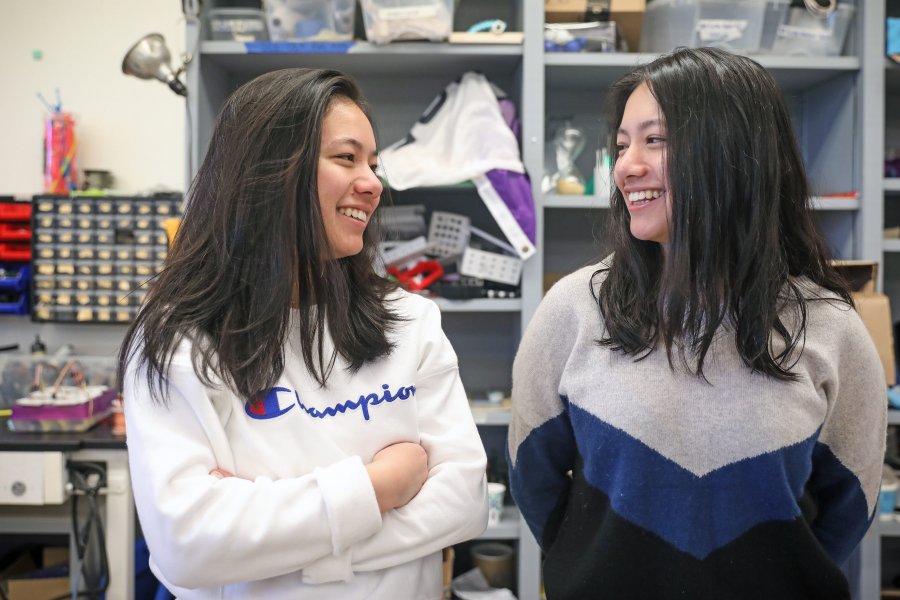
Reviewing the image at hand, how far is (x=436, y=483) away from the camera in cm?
102

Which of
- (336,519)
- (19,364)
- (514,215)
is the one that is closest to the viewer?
(336,519)

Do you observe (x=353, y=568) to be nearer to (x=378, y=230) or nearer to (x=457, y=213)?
(x=378, y=230)

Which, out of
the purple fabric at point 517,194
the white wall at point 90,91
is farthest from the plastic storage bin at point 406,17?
the white wall at point 90,91

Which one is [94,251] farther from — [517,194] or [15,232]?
[517,194]

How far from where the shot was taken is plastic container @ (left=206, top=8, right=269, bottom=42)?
218 cm

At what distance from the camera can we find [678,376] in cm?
104

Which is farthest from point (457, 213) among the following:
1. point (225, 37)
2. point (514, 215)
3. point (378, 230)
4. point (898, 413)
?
point (898, 413)

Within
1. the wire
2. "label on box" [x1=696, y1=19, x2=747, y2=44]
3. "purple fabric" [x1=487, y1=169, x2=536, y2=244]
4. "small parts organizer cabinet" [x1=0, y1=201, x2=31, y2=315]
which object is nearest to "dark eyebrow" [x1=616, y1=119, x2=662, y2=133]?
"purple fabric" [x1=487, y1=169, x2=536, y2=244]

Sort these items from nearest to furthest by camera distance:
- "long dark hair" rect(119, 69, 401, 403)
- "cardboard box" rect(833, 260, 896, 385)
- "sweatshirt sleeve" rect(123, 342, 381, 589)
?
"sweatshirt sleeve" rect(123, 342, 381, 589) < "long dark hair" rect(119, 69, 401, 403) < "cardboard box" rect(833, 260, 896, 385)

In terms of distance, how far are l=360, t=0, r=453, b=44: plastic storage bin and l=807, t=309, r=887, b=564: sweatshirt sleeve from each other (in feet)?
A: 4.62

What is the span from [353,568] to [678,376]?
0.52 m

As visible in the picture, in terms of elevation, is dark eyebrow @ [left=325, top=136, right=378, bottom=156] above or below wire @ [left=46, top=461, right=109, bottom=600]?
above

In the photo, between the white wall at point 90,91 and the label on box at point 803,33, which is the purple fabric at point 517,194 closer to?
the label on box at point 803,33

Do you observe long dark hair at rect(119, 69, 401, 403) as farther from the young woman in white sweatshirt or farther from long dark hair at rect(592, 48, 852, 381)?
long dark hair at rect(592, 48, 852, 381)
